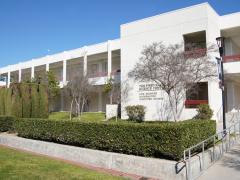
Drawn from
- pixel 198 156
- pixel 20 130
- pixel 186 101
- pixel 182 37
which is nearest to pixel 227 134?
pixel 198 156

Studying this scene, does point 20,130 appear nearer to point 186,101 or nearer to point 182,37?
point 186,101

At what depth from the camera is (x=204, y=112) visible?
16.1 metres

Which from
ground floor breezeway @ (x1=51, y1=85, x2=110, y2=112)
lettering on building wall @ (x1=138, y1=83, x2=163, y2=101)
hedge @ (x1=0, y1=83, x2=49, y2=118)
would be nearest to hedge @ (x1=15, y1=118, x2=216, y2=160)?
hedge @ (x1=0, y1=83, x2=49, y2=118)

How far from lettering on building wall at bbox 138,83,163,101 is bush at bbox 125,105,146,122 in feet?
3.08

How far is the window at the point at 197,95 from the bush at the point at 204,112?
0.87 meters

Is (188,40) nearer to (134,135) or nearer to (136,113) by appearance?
(136,113)

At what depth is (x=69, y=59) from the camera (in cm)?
3095

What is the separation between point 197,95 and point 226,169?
11.1 m

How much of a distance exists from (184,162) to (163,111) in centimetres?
1199

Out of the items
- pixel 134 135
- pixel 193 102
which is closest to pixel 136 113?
pixel 193 102

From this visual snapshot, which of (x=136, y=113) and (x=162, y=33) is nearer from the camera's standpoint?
(x=162, y=33)

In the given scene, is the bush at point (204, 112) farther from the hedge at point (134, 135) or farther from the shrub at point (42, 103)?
the shrub at point (42, 103)

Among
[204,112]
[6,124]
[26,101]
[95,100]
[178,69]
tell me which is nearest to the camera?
[178,69]

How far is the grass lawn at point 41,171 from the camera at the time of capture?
6.97 m
